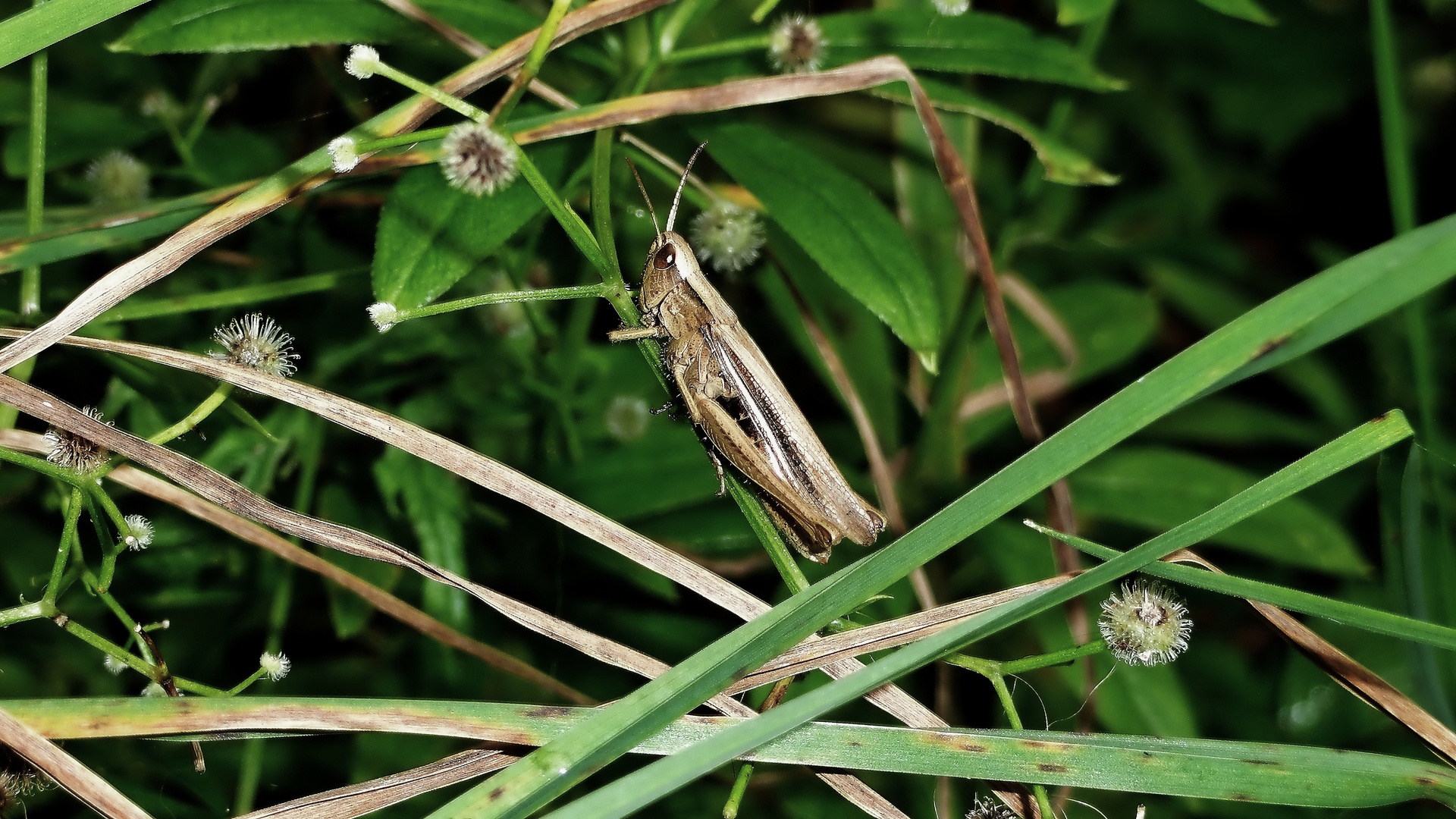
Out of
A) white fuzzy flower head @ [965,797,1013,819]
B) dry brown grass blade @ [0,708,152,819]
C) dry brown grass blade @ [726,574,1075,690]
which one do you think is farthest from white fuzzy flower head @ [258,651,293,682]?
white fuzzy flower head @ [965,797,1013,819]

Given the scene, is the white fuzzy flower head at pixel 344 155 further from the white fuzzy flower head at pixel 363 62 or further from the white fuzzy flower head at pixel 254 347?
the white fuzzy flower head at pixel 254 347

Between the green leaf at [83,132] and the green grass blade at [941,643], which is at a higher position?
the green leaf at [83,132]

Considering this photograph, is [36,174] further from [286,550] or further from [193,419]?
[286,550]

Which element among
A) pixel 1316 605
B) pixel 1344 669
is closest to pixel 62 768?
pixel 1316 605

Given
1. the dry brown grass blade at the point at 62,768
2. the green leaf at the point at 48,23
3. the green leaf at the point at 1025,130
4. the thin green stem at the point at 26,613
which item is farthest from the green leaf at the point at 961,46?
the dry brown grass blade at the point at 62,768

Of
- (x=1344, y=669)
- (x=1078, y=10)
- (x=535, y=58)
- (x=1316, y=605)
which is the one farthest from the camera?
(x=1078, y=10)

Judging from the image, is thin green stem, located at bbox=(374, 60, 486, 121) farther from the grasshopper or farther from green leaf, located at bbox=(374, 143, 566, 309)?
the grasshopper
